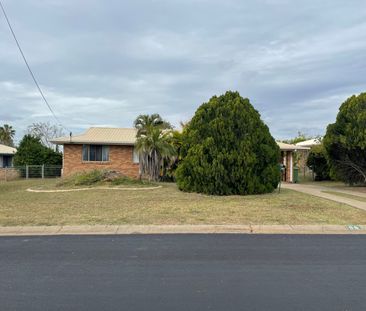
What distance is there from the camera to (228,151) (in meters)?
16.8

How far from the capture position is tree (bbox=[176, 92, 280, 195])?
16.5 metres

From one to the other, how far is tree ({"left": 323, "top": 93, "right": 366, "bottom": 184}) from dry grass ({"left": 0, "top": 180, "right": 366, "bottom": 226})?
700 centimetres

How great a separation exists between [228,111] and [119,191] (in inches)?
224

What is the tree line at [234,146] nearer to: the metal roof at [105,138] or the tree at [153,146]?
the tree at [153,146]

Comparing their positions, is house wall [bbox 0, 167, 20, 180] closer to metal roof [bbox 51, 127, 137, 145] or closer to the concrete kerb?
metal roof [bbox 51, 127, 137, 145]

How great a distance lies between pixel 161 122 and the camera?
985 inches

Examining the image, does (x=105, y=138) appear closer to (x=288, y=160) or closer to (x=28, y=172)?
(x=28, y=172)

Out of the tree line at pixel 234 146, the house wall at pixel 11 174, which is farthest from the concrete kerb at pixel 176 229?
the house wall at pixel 11 174

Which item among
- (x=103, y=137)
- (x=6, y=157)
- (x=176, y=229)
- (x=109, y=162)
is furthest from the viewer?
(x=6, y=157)
